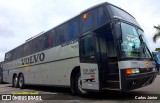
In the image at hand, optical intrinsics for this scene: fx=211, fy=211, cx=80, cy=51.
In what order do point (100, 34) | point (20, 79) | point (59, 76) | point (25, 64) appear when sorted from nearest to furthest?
point (100, 34), point (59, 76), point (25, 64), point (20, 79)

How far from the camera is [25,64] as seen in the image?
15555 millimetres

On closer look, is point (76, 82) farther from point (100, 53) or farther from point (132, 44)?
Answer: point (132, 44)

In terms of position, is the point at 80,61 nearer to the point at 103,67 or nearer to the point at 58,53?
the point at 103,67

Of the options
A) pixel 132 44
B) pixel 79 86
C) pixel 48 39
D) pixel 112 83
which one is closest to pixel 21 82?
pixel 48 39

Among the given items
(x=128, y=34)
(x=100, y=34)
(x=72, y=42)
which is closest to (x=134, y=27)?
(x=128, y=34)

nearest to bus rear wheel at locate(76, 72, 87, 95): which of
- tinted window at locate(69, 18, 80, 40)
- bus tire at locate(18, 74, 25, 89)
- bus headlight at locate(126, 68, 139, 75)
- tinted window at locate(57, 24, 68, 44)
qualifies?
tinted window at locate(69, 18, 80, 40)

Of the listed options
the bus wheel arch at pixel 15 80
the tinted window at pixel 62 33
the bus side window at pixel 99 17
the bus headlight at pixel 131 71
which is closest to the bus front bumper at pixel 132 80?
the bus headlight at pixel 131 71

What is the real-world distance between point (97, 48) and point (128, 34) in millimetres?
1257

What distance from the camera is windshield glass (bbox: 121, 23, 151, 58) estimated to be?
7.33 m

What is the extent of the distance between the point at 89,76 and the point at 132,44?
2030mm

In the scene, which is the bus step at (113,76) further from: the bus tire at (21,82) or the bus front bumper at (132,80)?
the bus tire at (21,82)

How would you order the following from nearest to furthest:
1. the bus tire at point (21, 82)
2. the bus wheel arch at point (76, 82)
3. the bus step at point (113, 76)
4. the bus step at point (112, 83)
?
the bus step at point (112, 83) → the bus step at point (113, 76) → the bus wheel arch at point (76, 82) → the bus tire at point (21, 82)

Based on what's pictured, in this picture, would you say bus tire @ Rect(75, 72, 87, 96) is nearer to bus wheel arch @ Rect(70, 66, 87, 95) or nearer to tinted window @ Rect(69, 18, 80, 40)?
bus wheel arch @ Rect(70, 66, 87, 95)

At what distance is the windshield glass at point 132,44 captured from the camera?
24.0ft
